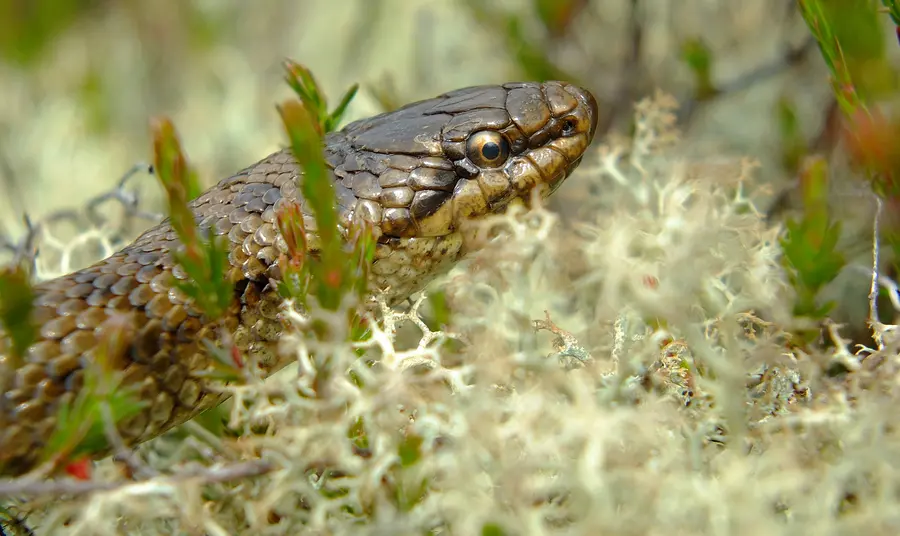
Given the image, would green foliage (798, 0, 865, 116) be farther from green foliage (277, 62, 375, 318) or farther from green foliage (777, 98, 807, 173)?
green foliage (277, 62, 375, 318)

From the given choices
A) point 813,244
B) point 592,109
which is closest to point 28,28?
point 592,109

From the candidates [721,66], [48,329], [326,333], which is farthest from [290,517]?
[721,66]

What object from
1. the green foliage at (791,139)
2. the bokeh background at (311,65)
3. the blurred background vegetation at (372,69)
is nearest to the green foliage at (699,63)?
the blurred background vegetation at (372,69)

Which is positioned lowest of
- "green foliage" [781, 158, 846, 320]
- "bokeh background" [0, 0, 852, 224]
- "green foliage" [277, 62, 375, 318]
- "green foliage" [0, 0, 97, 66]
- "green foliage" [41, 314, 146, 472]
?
"green foliage" [781, 158, 846, 320]

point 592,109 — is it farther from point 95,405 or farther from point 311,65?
point 311,65

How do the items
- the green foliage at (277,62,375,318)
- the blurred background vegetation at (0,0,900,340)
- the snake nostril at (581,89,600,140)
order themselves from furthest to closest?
the blurred background vegetation at (0,0,900,340)
the snake nostril at (581,89,600,140)
the green foliage at (277,62,375,318)

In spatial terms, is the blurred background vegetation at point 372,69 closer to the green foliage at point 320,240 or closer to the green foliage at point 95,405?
the green foliage at point 320,240

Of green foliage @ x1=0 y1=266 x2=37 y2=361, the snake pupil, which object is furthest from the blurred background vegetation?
green foliage @ x1=0 y1=266 x2=37 y2=361
